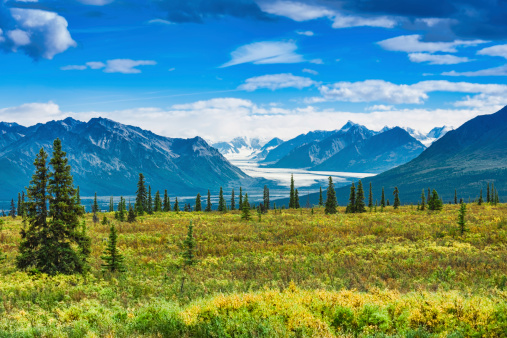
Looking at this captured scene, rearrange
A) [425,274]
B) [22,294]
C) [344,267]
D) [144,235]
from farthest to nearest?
[144,235]
[344,267]
[425,274]
[22,294]

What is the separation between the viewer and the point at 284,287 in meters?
13.4

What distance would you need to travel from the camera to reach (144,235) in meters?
30.2

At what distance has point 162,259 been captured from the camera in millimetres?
21062

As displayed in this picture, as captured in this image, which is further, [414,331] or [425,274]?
[425,274]

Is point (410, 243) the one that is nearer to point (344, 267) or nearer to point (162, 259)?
point (344, 267)

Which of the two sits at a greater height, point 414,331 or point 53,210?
point 53,210

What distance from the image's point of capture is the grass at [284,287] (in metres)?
7.90

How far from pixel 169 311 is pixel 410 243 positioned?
20.4 m

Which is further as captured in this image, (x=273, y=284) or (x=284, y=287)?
(x=273, y=284)

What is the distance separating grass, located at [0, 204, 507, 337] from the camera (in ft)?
25.9

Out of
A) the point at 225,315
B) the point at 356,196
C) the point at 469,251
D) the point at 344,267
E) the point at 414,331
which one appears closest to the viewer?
the point at 414,331

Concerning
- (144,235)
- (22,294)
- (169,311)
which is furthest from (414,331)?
(144,235)

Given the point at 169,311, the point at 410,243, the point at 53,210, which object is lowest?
the point at 410,243

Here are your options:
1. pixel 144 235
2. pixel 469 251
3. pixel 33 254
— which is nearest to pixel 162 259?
pixel 33 254
